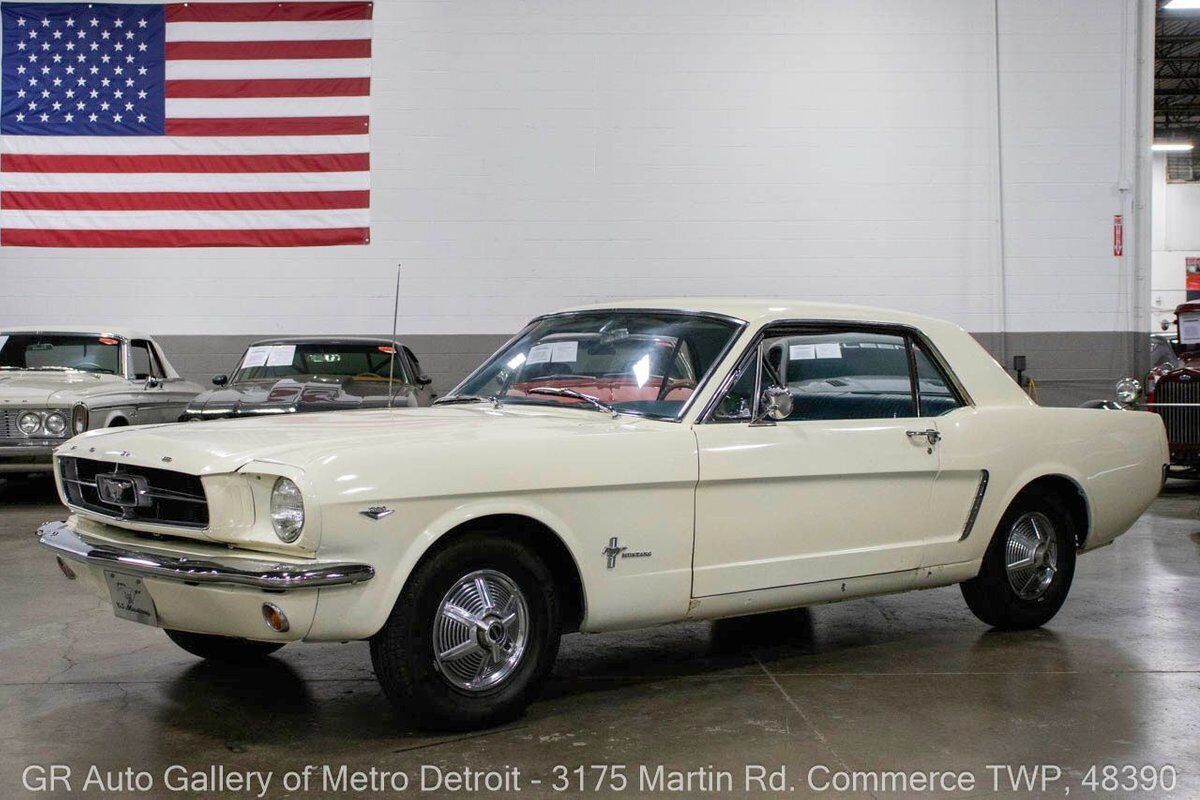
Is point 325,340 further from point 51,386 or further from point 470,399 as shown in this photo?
point 470,399

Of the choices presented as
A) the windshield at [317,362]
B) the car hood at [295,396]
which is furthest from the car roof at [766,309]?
the windshield at [317,362]

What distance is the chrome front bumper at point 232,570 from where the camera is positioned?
11.7ft

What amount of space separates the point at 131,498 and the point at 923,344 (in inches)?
128

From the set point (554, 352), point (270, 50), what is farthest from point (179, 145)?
point (554, 352)

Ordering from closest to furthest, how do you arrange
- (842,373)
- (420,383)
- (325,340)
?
(842,373)
(325,340)
(420,383)

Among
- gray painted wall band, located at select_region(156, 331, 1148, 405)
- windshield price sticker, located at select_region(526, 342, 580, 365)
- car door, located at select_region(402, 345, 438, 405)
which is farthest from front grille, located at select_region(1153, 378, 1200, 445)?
windshield price sticker, located at select_region(526, 342, 580, 365)

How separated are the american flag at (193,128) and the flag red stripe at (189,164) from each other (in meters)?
0.01

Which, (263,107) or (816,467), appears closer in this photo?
(816,467)

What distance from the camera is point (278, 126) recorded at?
14516mm

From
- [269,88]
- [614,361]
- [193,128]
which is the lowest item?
[614,361]

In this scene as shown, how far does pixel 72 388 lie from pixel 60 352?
1.05 meters

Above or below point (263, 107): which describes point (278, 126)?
below

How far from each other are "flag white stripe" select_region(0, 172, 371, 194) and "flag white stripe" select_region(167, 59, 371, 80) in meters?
1.16

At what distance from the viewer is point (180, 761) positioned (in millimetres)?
3736
